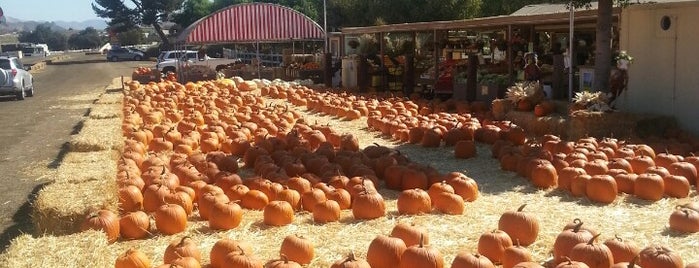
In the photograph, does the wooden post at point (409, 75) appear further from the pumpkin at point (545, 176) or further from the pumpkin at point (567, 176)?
Answer: the pumpkin at point (567, 176)

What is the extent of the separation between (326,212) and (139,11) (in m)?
80.2

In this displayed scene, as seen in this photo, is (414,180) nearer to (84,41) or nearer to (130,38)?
(130,38)

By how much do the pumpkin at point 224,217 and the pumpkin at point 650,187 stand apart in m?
4.48

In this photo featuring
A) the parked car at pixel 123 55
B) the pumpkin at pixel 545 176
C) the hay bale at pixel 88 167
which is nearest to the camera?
the hay bale at pixel 88 167

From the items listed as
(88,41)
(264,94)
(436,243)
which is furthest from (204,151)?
(88,41)

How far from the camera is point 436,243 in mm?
6336

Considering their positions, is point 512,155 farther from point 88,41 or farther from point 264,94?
point 88,41

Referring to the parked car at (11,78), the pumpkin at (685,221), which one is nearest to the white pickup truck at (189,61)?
the parked car at (11,78)

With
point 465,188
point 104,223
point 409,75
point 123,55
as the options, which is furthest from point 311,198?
point 123,55

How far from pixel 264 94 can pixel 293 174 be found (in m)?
13.8

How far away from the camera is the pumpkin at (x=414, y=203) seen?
7.39 metres

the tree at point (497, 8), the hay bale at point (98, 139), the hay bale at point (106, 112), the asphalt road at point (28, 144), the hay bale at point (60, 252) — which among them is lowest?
the asphalt road at point (28, 144)

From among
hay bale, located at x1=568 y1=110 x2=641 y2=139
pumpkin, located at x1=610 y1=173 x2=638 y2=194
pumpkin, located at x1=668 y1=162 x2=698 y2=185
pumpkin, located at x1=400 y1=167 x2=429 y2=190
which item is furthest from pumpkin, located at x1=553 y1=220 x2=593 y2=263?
hay bale, located at x1=568 y1=110 x2=641 y2=139

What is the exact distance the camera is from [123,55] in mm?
73438
